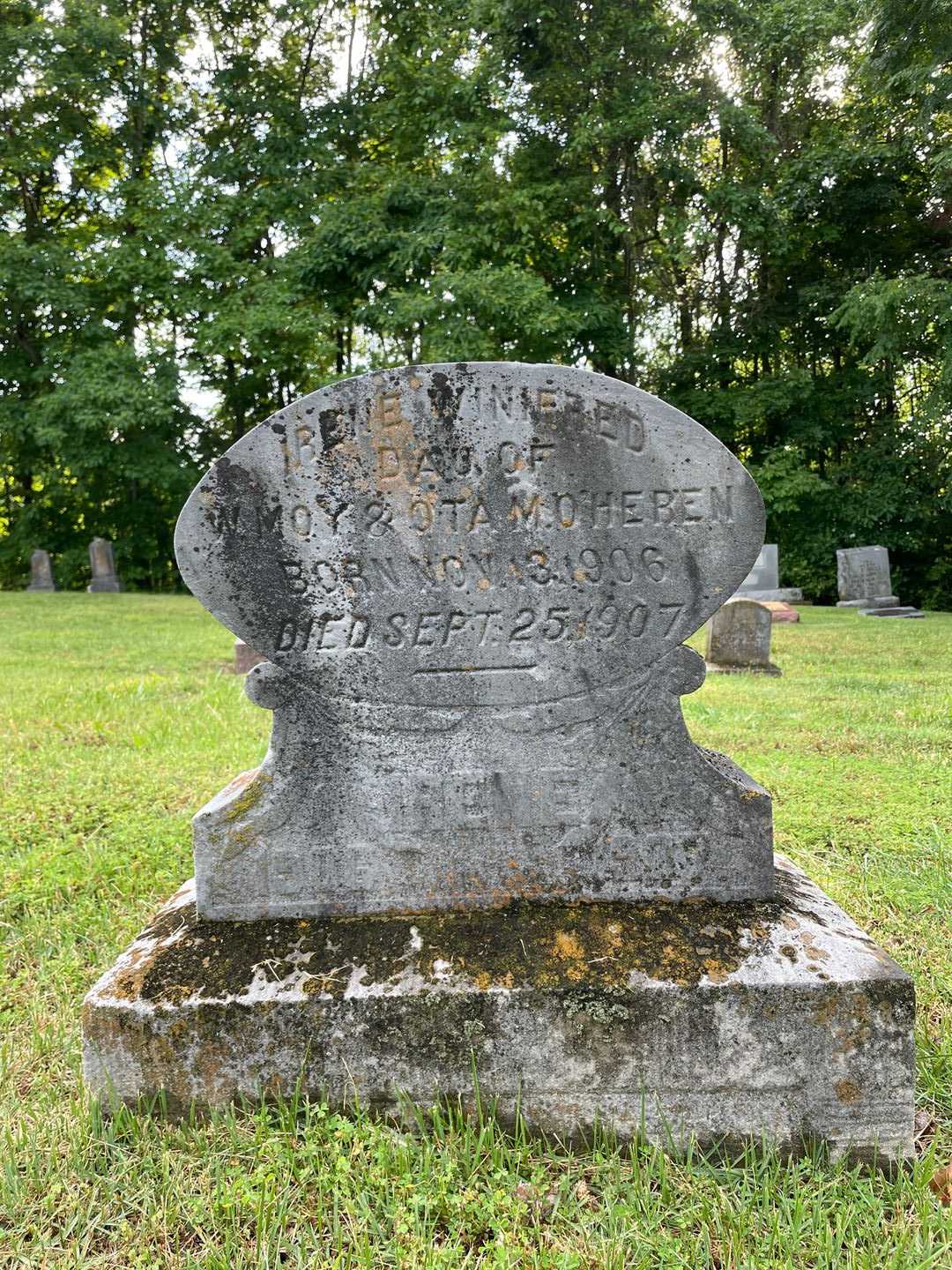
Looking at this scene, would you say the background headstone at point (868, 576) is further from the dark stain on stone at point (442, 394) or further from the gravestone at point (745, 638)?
the dark stain on stone at point (442, 394)

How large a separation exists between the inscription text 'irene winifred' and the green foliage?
14.8 m

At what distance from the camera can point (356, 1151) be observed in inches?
72.4

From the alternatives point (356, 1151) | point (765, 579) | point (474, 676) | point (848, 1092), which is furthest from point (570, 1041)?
point (765, 579)

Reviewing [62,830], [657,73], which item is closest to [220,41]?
[657,73]

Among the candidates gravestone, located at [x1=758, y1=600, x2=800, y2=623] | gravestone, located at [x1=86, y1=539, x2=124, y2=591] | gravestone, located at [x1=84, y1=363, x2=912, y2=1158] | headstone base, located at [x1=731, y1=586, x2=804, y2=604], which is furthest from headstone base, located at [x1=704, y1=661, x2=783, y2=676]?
gravestone, located at [x1=86, y1=539, x2=124, y2=591]

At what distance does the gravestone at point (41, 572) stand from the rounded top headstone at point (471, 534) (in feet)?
69.3

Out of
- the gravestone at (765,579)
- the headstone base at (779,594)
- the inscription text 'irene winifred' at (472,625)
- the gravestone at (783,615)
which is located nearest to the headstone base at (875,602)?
the headstone base at (779,594)

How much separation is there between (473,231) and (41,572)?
13.2 m

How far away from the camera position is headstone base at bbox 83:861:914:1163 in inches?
75.0

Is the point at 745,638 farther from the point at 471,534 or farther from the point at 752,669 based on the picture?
the point at 471,534

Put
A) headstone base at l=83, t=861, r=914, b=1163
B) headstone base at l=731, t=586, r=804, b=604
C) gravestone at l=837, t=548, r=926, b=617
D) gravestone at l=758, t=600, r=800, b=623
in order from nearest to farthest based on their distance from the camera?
1. headstone base at l=83, t=861, r=914, b=1163
2. gravestone at l=758, t=600, r=800, b=623
3. headstone base at l=731, t=586, r=804, b=604
4. gravestone at l=837, t=548, r=926, b=617

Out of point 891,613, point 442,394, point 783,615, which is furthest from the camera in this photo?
point 891,613

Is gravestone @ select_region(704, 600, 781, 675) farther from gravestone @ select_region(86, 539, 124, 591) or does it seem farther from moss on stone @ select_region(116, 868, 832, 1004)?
gravestone @ select_region(86, 539, 124, 591)

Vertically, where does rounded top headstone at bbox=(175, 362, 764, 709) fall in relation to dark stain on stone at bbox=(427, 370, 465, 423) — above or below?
below
